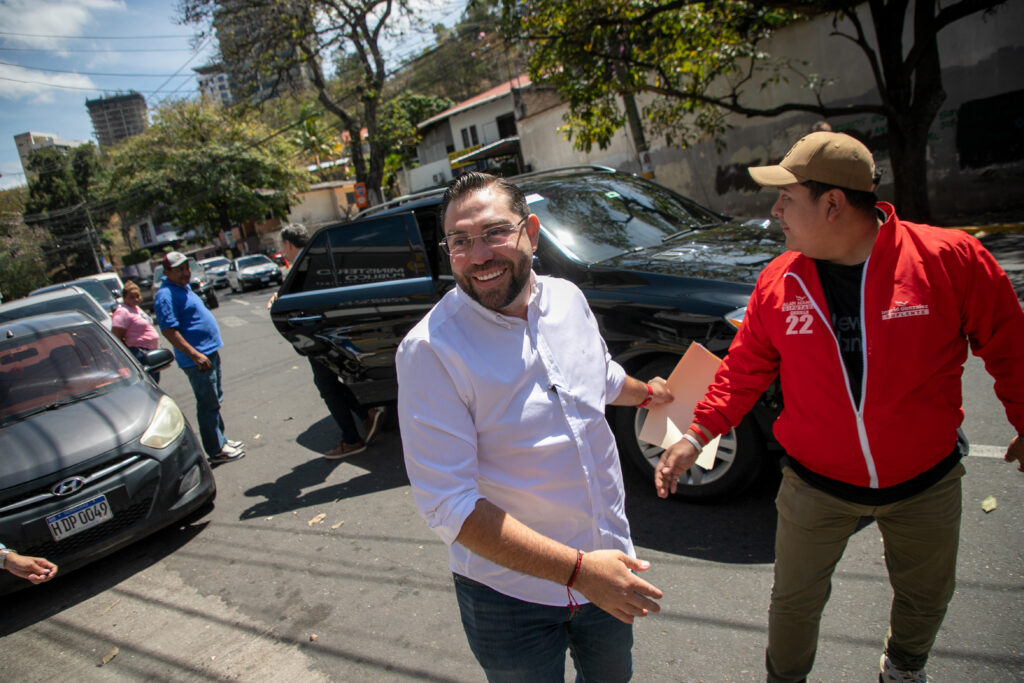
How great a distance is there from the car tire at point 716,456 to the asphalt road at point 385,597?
0.13m

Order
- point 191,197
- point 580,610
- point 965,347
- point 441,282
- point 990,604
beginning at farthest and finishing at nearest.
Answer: point 191,197 → point 441,282 → point 990,604 → point 965,347 → point 580,610

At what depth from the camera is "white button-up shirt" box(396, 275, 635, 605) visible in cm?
152

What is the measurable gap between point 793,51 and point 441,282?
1177 cm

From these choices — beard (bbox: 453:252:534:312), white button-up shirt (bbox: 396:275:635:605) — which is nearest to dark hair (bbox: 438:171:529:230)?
beard (bbox: 453:252:534:312)

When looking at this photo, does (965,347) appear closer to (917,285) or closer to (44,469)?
(917,285)

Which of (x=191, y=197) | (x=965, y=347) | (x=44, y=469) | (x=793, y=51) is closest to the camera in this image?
(x=965, y=347)

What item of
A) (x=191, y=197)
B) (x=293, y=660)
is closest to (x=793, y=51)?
(x=293, y=660)

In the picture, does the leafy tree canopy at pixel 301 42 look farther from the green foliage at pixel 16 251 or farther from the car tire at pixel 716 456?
the car tire at pixel 716 456

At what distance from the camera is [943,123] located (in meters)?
11.4

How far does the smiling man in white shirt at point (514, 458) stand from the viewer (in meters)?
1.47

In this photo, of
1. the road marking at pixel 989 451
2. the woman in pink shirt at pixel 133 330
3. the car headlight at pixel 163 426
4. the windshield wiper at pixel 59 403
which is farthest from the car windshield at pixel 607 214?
the woman in pink shirt at pixel 133 330

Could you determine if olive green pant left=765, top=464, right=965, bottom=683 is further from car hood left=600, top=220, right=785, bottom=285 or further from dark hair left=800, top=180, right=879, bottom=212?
car hood left=600, top=220, right=785, bottom=285

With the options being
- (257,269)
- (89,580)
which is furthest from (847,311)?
(257,269)

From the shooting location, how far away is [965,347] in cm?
188
